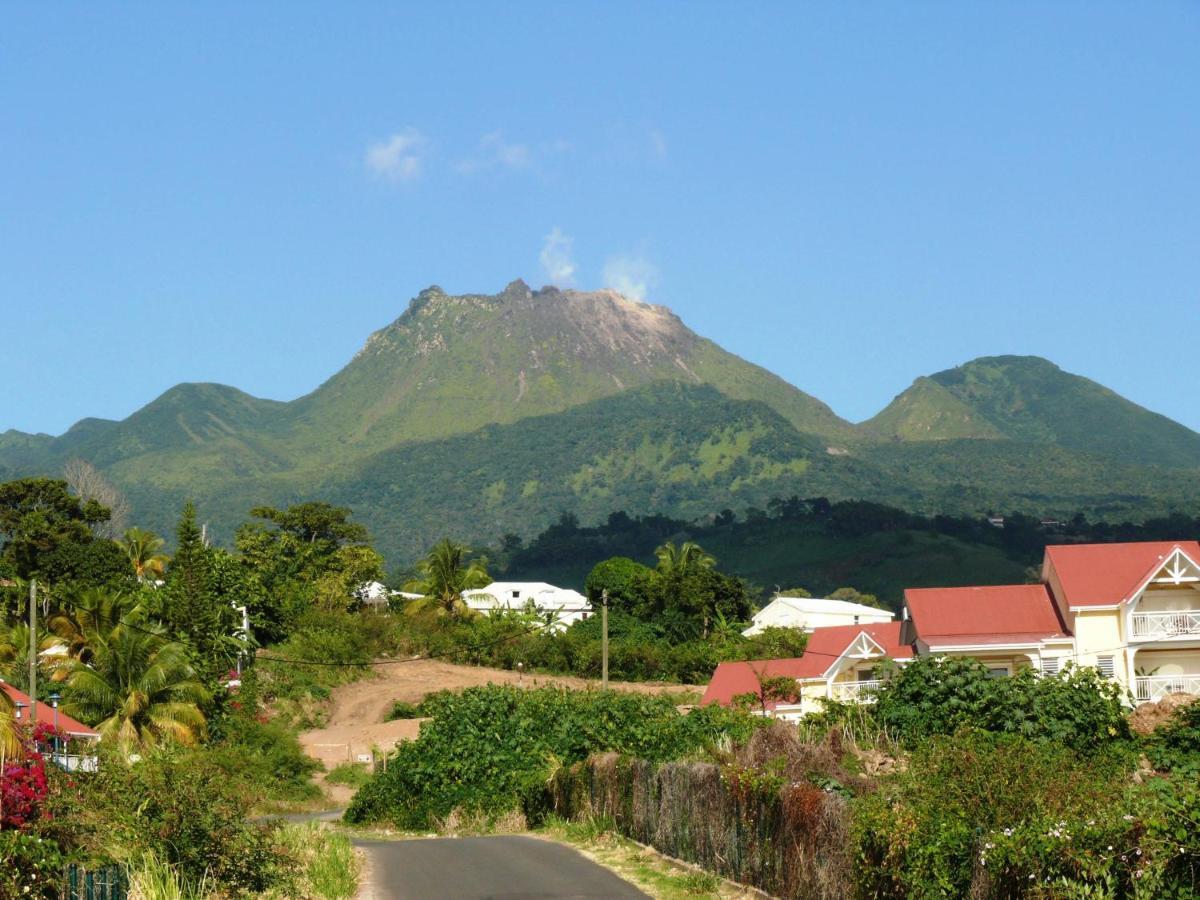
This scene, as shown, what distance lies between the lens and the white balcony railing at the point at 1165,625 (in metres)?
48.0

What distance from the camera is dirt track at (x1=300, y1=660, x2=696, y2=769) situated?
2459 inches

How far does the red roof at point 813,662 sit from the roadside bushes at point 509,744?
1989 cm

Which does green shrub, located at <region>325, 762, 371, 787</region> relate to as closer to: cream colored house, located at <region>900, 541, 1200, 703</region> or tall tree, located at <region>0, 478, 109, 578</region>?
cream colored house, located at <region>900, 541, 1200, 703</region>

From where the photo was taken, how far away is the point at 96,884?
1567cm

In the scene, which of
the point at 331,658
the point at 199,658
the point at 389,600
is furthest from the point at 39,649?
the point at 389,600

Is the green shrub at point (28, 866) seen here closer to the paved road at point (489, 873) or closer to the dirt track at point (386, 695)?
the paved road at point (489, 873)

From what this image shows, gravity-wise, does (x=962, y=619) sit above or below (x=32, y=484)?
below

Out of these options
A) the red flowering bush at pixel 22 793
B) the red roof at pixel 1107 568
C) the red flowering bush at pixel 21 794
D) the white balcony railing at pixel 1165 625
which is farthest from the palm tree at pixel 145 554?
the red flowering bush at pixel 21 794

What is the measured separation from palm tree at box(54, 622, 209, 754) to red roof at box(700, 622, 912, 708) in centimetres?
1854

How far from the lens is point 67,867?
1544 cm

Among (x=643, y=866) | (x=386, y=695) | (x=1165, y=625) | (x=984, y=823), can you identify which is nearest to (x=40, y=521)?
(x=386, y=695)

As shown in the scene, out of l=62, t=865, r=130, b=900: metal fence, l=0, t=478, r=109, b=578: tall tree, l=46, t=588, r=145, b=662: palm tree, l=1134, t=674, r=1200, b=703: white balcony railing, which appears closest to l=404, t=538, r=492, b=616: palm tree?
l=0, t=478, r=109, b=578: tall tree

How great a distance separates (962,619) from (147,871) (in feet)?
128

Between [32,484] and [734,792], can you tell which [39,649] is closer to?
[32,484]
